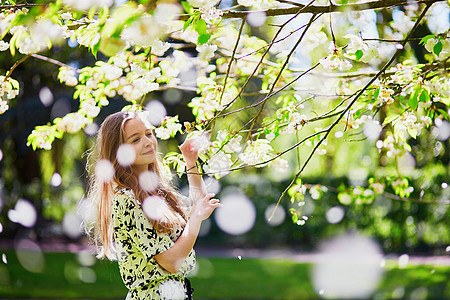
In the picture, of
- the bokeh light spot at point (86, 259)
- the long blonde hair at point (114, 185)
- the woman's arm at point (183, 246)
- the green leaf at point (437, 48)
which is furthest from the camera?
the bokeh light spot at point (86, 259)

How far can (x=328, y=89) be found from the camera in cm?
306

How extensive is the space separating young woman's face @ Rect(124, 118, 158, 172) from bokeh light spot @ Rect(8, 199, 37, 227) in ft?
23.9

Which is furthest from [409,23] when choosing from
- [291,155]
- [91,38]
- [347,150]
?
[291,155]

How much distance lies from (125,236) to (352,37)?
1.22 metres

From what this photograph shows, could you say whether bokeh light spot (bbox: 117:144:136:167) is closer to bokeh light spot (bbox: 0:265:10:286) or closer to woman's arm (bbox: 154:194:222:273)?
woman's arm (bbox: 154:194:222:273)

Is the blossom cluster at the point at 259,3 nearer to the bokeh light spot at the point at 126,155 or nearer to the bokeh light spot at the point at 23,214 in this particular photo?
the bokeh light spot at the point at 126,155

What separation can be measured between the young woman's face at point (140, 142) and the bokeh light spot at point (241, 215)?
5.98 m

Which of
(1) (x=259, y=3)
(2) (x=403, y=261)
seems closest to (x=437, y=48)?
(1) (x=259, y=3)

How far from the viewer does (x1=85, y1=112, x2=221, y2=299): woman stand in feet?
6.55

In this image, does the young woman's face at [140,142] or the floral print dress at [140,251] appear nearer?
the floral print dress at [140,251]

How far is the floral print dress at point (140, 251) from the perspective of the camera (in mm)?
1999

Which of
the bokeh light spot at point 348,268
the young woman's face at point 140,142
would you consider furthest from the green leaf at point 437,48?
the bokeh light spot at point 348,268

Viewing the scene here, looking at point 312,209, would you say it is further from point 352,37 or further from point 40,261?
point 352,37

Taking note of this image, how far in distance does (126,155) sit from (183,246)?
1.71 ft
